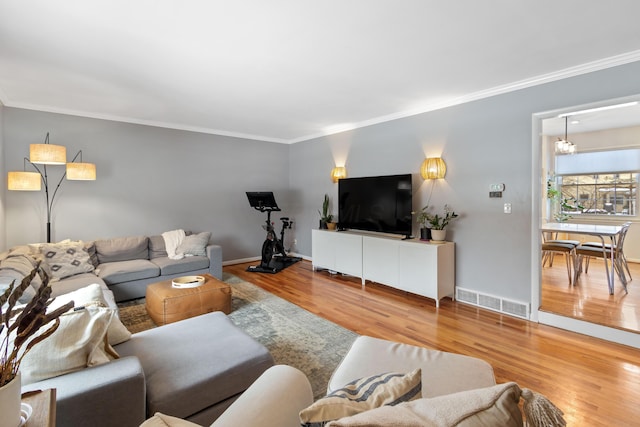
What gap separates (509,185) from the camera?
3.27m

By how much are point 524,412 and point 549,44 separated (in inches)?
111

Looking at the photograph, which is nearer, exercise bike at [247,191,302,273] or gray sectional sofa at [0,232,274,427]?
gray sectional sofa at [0,232,274,427]

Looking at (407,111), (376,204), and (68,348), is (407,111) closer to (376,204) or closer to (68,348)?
(376,204)

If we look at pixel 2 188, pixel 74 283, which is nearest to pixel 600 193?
pixel 74 283

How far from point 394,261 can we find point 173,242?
127 inches

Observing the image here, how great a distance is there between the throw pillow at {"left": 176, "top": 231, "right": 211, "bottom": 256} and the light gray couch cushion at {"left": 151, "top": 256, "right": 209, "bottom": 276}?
91 millimetres

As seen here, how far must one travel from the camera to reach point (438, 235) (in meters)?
3.71

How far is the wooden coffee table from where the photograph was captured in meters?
2.84

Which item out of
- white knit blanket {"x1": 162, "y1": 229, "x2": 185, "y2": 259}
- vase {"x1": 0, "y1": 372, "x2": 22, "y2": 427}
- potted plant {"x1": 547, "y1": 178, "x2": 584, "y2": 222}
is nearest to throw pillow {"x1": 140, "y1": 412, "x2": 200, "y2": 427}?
vase {"x1": 0, "y1": 372, "x2": 22, "y2": 427}

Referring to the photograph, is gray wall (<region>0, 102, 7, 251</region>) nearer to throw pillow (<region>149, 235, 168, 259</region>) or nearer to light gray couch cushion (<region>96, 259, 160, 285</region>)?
light gray couch cushion (<region>96, 259, 160, 285</region>)

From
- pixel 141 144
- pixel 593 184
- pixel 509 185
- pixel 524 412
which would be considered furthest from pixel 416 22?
pixel 593 184

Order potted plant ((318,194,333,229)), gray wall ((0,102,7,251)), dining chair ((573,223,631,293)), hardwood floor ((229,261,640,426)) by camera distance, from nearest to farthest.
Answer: hardwood floor ((229,261,640,426)) < gray wall ((0,102,7,251)) < dining chair ((573,223,631,293)) < potted plant ((318,194,333,229))

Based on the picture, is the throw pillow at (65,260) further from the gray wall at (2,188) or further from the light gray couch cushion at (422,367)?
the light gray couch cushion at (422,367)

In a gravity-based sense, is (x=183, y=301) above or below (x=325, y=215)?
below
